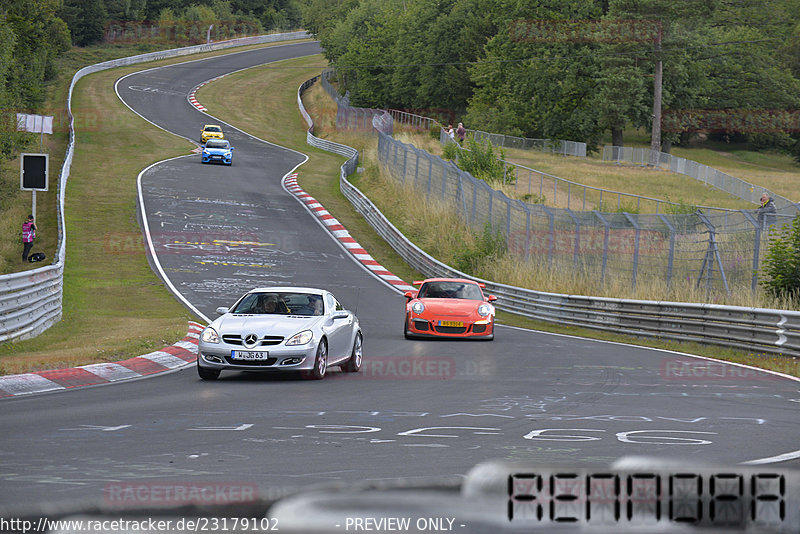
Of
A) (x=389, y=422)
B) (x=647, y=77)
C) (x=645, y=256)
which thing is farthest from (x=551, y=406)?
(x=647, y=77)

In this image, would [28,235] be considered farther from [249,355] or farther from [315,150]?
[315,150]

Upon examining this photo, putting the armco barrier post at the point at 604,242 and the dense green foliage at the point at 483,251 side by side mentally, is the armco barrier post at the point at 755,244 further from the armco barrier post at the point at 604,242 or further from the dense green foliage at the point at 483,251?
the dense green foliage at the point at 483,251

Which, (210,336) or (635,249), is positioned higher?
(210,336)

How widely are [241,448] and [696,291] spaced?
15864 mm

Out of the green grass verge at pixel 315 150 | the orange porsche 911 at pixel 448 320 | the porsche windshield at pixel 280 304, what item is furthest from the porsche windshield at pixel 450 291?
the porsche windshield at pixel 280 304

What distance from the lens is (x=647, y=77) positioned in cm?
7581

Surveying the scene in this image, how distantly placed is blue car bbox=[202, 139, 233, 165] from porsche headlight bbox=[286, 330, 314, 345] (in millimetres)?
46016

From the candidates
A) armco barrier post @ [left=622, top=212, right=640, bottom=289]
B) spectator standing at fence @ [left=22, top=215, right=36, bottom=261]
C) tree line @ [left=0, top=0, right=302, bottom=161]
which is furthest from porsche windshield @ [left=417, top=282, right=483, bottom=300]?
tree line @ [left=0, top=0, right=302, bottom=161]

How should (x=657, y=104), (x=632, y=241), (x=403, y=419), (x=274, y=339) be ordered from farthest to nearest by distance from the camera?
(x=657, y=104) → (x=632, y=241) → (x=274, y=339) → (x=403, y=419)

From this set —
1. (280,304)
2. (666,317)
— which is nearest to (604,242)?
(666,317)

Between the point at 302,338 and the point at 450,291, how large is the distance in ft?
27.0

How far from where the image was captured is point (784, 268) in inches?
750

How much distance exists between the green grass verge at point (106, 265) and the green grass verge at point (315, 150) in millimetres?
9032

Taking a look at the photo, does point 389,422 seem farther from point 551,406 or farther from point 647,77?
point 647,77
